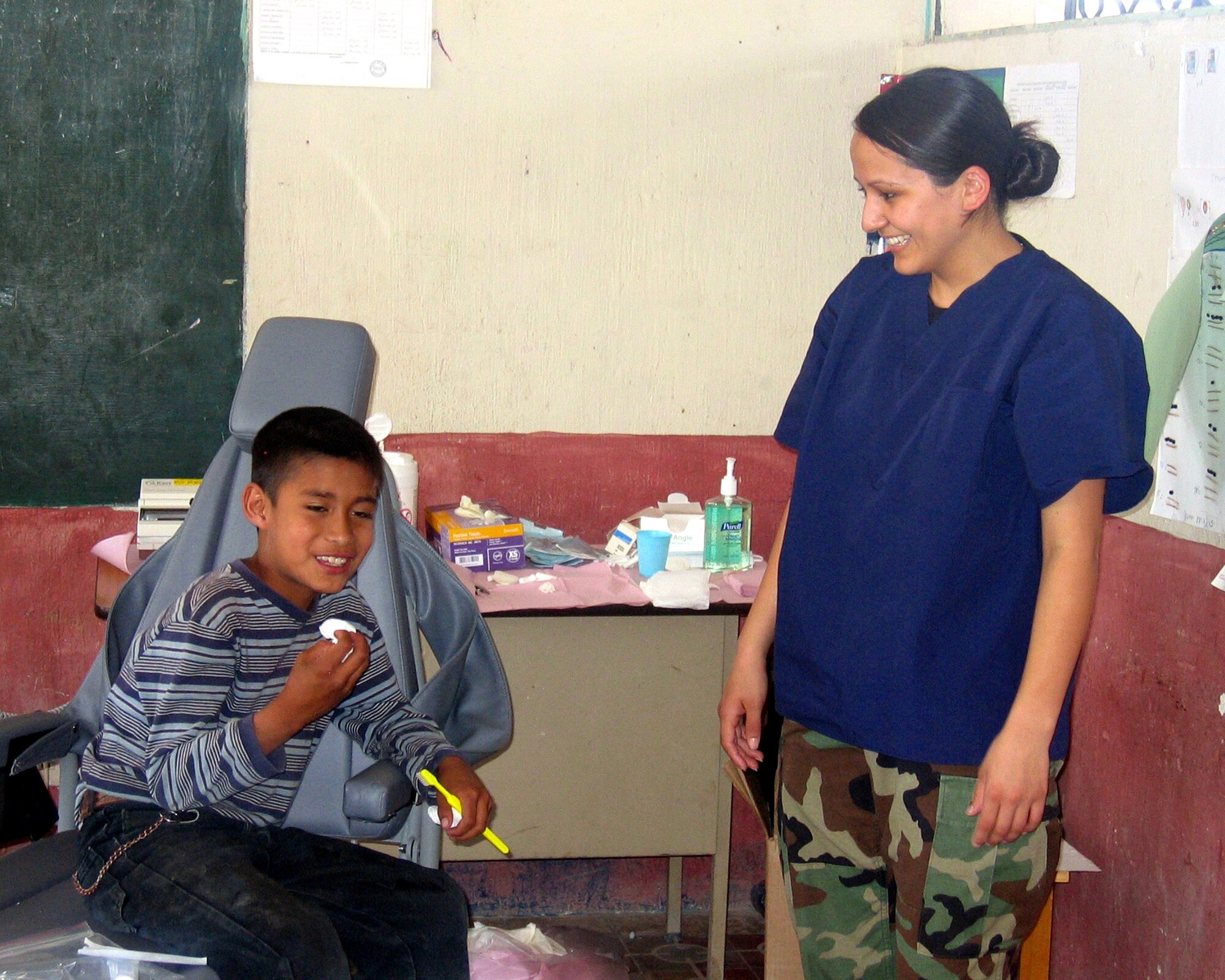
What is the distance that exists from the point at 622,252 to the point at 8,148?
1296mm

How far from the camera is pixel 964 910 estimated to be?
4.50ft

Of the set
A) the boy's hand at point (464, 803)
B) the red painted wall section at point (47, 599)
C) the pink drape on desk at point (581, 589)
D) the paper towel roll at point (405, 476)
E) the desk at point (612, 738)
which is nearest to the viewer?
the boy's hand at point (464, 803)

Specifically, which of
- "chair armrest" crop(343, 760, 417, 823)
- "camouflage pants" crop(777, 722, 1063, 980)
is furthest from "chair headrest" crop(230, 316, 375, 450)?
"camouflage pants" crop(777, 722, 1063, 980)

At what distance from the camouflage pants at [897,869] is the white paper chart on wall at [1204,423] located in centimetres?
70

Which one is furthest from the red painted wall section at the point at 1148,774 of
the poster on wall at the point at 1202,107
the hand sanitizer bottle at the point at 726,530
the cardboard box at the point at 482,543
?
the cardboard box at the point at 482,543

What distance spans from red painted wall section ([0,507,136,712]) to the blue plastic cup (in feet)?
3.63

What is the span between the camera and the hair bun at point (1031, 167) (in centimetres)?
142

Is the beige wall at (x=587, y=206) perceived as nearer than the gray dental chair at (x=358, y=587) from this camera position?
No

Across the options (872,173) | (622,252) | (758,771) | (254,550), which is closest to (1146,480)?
(872,173)

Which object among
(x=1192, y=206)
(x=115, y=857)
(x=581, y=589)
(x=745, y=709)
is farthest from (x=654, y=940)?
(x=1192, y=206)

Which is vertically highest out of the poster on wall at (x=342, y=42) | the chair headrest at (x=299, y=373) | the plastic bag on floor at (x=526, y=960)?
the poster on wall at (x=342, y=42)

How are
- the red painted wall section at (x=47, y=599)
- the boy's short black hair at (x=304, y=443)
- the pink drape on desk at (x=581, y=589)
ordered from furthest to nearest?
the red painted wall section at (x=47, y=599)
the pink drape on desk at (x=581, y=589)
the boy's short black hair at (x=304, y=443)

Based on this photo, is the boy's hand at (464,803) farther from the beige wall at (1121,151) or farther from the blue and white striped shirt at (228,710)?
the beige wall at (1121,151)

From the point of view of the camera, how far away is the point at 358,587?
5.83ft
